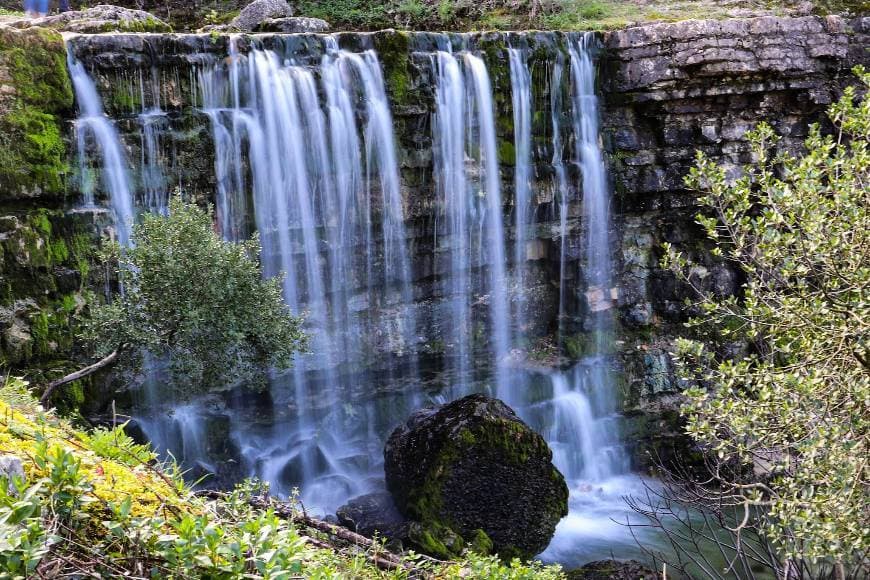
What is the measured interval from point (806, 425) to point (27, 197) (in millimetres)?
12326

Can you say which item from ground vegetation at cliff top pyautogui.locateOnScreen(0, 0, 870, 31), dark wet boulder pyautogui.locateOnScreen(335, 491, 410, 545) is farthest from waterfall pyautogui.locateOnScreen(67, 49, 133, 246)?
ground vegetation at cliff top pyautogui.locateOnScreen(0, 0, 870, 31)

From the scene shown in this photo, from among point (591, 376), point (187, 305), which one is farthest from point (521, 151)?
point (187, 305)

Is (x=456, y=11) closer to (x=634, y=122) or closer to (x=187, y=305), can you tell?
(x=634, y=122)

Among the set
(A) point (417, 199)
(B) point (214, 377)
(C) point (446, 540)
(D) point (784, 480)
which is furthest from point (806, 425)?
(A) point (417, 199)

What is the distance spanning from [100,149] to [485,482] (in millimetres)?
9196

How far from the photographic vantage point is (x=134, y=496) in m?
3.96

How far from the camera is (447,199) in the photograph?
17.2 metres

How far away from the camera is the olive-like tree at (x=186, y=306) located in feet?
36.4

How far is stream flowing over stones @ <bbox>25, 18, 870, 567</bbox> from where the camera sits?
14.5 meters

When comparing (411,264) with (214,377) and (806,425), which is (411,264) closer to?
(214,377)

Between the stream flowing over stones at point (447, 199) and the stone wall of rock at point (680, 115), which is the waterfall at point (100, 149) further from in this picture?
the stone wall of rock at point (680, 115)

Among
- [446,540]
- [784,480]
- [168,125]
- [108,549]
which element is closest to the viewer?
[108,549]

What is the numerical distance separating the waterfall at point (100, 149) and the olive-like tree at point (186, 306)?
6.98ft

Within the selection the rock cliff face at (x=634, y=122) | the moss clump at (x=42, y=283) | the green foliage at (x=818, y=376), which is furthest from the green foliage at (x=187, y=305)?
the green foliage at (x=818, y=376)
